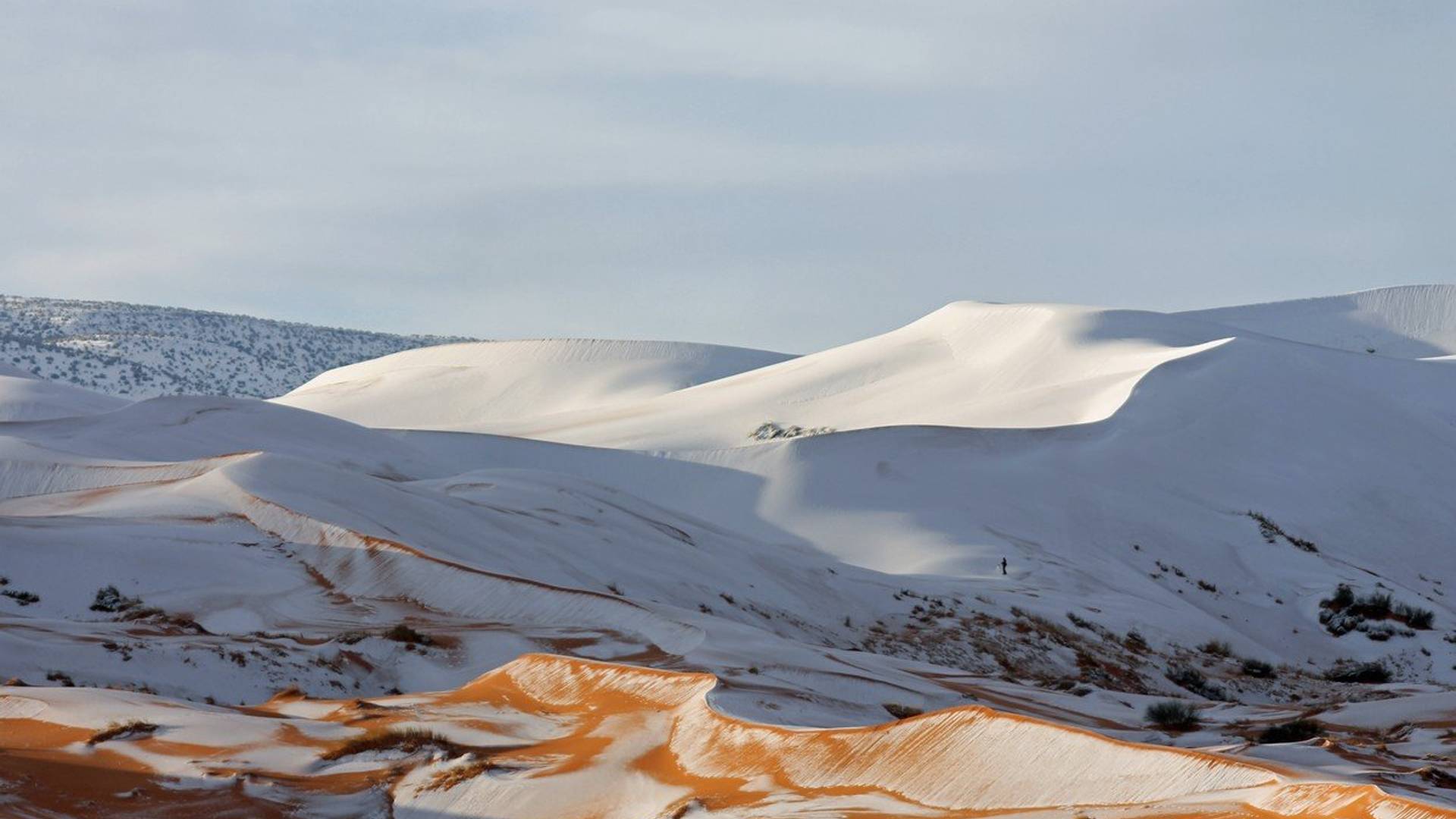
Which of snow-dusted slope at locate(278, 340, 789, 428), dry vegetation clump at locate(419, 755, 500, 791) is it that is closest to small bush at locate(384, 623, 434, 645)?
dry vegetation clump at locate(419, 755, 500, 791)

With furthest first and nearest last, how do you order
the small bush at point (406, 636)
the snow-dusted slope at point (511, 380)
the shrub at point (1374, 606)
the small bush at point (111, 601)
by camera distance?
→ the snow-dusted slope at point (511, 380) → the shrub at point (1374, 606) → the small bush at point (111, 601) → the small bush at point (406, 636)

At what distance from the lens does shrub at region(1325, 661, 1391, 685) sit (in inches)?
818

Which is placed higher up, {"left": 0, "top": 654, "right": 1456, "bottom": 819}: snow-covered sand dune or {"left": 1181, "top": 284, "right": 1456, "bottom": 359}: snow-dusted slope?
{"left": 1181, "top": 284, "right": 1456, "bottom": 359}: snow-dusted slope

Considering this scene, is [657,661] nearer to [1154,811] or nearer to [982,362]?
[1154,811]

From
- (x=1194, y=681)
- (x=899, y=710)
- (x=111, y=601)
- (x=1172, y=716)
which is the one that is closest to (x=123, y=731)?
(x=899, y=710)

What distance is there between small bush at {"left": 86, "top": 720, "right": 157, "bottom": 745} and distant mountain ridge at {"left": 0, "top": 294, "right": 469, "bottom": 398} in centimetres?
8944

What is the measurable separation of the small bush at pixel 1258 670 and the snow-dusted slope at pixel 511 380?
4332 centimetres

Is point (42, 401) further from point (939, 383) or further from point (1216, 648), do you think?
point (939, 383)

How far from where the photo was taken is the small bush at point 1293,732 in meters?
9.77

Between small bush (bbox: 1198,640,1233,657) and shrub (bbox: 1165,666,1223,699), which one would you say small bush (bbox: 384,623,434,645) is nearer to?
shrub (bbox: 1165,666,1223,699)

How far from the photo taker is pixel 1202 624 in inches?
910

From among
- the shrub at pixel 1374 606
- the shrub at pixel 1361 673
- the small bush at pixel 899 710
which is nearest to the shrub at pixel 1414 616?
the shrub at pixel 1374 606

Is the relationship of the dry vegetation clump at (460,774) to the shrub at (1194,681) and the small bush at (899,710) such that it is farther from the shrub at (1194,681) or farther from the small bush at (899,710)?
the shrub at (1194,681)

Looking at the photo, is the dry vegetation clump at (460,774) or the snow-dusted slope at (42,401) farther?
the snow-dusted slope at (42,401)
